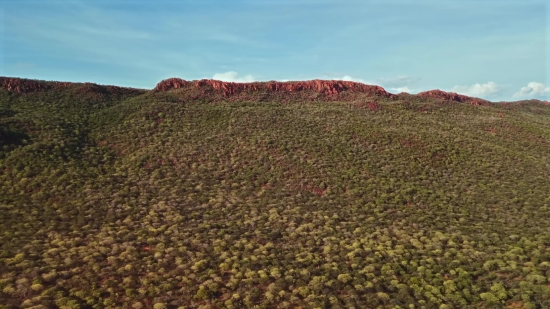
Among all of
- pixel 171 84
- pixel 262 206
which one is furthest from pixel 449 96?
pixel 262 206

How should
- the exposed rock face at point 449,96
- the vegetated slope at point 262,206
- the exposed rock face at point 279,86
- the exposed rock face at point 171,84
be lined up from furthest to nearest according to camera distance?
1. the exposed rock face at point 449,96
2. the exposed rock face at point 279,86
3. the exposed rock face at point 171,84
4. the vegetated slope at point 262,206

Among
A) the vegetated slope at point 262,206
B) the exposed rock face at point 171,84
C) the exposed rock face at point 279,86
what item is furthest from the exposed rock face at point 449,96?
the exposed rock face at point 171,84

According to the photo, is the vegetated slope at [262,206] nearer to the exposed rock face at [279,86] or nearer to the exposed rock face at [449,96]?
the exposed rock face at [279,86]

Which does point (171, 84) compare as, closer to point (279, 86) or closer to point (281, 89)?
point (279, 86)

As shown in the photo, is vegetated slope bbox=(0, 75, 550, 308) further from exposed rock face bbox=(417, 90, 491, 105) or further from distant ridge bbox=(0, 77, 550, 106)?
exposed rock face bbox=(417, 90, 491, 105)

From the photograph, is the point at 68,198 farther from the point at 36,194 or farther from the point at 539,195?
the point at 539,195

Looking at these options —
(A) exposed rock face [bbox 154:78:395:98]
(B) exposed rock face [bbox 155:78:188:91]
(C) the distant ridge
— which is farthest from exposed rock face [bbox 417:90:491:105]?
Answer: (B) exposed rock face [bbox 155:78:188:91]

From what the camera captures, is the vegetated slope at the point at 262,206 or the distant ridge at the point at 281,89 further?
the distant ridge at the point at 281,89
